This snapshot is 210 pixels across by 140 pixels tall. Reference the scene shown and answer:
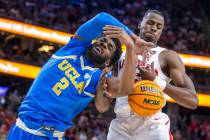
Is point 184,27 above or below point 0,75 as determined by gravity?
above

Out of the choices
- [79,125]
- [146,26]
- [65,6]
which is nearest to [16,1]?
[65,6]

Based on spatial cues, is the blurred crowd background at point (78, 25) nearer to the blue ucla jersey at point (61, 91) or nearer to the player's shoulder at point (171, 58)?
the player's shoulder at point (171, 58)

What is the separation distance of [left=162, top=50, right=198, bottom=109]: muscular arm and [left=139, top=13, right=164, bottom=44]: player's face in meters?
0.20

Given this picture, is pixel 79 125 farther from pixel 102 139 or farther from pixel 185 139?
pixel 185 139

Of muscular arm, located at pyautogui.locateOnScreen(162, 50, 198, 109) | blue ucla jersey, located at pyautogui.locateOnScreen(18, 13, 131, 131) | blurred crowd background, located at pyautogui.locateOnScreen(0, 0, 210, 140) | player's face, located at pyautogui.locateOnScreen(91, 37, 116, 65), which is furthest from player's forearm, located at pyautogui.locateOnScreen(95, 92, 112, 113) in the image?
blurred crowd background, located at pyautogui.locateOnScreen(0, 0, 210, 140)

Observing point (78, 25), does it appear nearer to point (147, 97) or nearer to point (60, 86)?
point (147, 97)

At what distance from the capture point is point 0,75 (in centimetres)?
1928

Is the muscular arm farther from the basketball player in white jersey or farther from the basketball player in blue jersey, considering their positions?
the basketball player in blue jersey

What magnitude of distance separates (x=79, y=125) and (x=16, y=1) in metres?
6.82

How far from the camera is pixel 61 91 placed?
360 cm

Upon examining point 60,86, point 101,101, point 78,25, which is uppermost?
point 60,86

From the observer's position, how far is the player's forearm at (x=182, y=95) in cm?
405

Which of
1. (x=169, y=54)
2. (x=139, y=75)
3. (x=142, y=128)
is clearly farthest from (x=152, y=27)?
(x=142, y=128)

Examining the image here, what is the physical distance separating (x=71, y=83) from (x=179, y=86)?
3.82 ft
